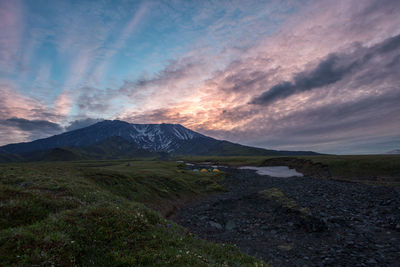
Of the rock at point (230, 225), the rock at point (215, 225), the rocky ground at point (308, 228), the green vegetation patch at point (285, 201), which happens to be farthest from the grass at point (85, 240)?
the green vegetation patch at point (285, 201)

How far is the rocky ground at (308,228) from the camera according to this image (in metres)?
14.8

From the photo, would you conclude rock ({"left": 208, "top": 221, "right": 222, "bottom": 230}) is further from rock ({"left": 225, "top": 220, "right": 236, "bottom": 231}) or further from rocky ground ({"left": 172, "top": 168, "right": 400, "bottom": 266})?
rock ({"left": 225, "top": 220, "right": 236, "bottom": 231})

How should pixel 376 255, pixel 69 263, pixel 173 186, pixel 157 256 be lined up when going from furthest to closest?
1. pixel 173 186
2. pixel 376 255
3. pixel 157 256
4. pixel 69 263

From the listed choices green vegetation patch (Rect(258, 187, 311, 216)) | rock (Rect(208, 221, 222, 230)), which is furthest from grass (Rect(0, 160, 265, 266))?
green vegetation patch (Rect(258, 187, 311, 216))

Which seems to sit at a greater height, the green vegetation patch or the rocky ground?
the green vegetation patch

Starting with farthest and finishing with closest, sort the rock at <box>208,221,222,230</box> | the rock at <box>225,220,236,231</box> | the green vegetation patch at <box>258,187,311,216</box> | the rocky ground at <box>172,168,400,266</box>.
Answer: the green vegetation patch at <box>258,187,311,216</box>
the rock at <box>208,221,222,230</box>
the rock at <box>225,220,236,231</box>
the rocky ground at <box>172,168,400,266</box>

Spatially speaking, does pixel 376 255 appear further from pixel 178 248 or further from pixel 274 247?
pixel 178 248

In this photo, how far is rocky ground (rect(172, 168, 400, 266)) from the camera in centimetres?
1477

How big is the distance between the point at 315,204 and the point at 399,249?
13.8 meters

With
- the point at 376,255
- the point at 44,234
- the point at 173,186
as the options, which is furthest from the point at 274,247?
the point at 173,186

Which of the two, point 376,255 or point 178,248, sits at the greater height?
point 178,248

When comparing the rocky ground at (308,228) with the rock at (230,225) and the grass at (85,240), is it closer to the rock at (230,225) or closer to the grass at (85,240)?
the rock at (230,225)

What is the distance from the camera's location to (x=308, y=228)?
19.4 m

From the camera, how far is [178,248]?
32.6 ft
